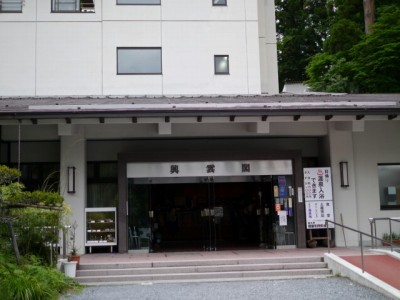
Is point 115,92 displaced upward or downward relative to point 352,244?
upward

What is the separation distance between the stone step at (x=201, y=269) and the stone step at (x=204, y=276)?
20cm

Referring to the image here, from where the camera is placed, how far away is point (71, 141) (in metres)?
15.2

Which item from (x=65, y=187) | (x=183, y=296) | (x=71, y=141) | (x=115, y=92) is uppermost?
(x=115, y=92)

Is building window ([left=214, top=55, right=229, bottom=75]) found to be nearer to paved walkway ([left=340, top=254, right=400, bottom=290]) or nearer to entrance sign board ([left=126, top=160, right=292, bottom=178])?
entrance sign board ([left=126, top=160, right=292, bottom=178])

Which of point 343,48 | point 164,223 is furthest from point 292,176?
point 343,48

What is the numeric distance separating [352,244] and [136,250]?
6.16 meters

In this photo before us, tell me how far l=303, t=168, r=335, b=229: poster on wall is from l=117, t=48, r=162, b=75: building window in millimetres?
6164

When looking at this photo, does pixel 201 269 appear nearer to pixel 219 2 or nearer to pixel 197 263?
pixel 197 263

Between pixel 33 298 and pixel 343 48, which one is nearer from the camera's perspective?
pixel 33 298

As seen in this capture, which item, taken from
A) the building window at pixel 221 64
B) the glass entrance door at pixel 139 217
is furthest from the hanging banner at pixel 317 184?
the building window at pixel 221 64

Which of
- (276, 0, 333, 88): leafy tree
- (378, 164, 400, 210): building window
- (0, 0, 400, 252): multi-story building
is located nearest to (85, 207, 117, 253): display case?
(0, 0, 400, 252): multi-story building

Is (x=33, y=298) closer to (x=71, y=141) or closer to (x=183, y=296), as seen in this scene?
(x=183, y=296)

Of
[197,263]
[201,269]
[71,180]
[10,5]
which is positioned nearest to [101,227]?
[71,180]

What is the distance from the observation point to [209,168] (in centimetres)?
1534
